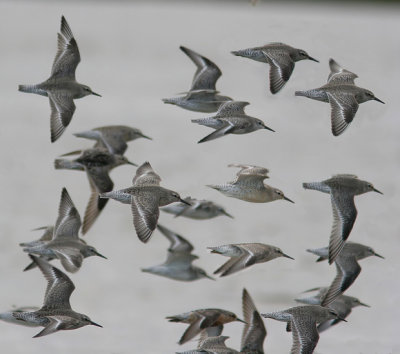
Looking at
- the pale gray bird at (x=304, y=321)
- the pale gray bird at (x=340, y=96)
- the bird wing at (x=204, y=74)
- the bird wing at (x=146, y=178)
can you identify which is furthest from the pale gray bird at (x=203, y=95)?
the pale gray bird at (x=304, y=321)

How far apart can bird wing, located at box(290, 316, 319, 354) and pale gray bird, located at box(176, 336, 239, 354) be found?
182 mm

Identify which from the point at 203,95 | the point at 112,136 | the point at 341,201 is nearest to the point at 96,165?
the point at 112,136

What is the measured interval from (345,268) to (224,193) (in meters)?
0.46

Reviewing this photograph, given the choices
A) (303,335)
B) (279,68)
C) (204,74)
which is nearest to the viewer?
(303,335)

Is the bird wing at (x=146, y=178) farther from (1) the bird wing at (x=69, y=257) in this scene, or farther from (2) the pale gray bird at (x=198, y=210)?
(2) the pale gray bird at (x=198, y=210)

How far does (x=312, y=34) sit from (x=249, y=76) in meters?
0.65

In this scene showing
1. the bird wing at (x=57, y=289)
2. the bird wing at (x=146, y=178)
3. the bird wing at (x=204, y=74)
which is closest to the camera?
the bird wing at (x=57, y=289)

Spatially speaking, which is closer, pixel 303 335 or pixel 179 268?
pixel 303 335

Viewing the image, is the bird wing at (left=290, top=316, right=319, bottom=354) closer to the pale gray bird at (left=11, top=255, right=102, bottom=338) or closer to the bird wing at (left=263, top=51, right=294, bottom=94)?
the pale gray bird at (left=11, top=255, right=102, bottom=338)

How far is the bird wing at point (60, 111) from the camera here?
313 cm

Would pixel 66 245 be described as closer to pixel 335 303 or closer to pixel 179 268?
pixel 179 268

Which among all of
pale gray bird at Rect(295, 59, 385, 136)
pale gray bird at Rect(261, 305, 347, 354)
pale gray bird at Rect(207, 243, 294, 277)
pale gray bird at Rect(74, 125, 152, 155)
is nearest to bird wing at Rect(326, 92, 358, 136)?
pale gray bird at Rect(295, 59, 385, 136)

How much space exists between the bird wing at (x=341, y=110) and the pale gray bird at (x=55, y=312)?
3.05ft

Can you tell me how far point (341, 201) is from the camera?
316 centimetres
